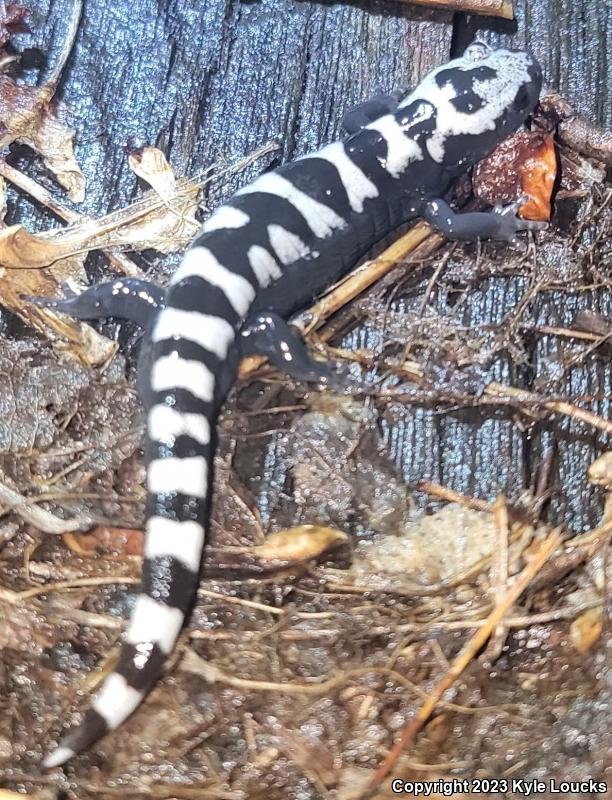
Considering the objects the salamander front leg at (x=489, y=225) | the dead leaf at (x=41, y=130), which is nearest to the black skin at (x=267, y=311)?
the salamander front leg at (x=489, y=225)

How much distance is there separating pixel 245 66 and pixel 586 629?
1.99m

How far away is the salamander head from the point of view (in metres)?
2.88

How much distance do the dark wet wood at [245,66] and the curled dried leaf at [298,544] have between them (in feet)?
3.54

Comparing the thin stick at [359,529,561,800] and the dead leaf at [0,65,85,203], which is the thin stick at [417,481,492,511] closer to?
the thin stick at [359,529,561,800]

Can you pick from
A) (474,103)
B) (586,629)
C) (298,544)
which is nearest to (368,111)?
(474,103)

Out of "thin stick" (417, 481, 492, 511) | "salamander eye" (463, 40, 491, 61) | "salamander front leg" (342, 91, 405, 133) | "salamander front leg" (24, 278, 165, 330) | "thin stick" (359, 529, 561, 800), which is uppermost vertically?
"salamander eye" (463, 40, 491, 61)

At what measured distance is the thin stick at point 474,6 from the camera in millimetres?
2939

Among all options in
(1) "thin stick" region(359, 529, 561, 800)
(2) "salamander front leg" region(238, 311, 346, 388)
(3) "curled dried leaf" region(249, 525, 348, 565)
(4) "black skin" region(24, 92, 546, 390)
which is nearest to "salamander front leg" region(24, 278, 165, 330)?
(4) "black skin" region(24, 92, 546, 390)

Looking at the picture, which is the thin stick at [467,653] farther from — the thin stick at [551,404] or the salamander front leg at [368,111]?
the salamander front leg at [368,111]

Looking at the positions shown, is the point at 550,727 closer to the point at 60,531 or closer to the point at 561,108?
the point at 60,531

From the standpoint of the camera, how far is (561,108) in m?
2.85

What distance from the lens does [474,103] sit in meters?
2.93

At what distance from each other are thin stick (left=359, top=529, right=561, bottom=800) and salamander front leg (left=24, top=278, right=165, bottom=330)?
116 cm

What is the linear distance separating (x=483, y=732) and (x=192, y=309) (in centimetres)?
126
